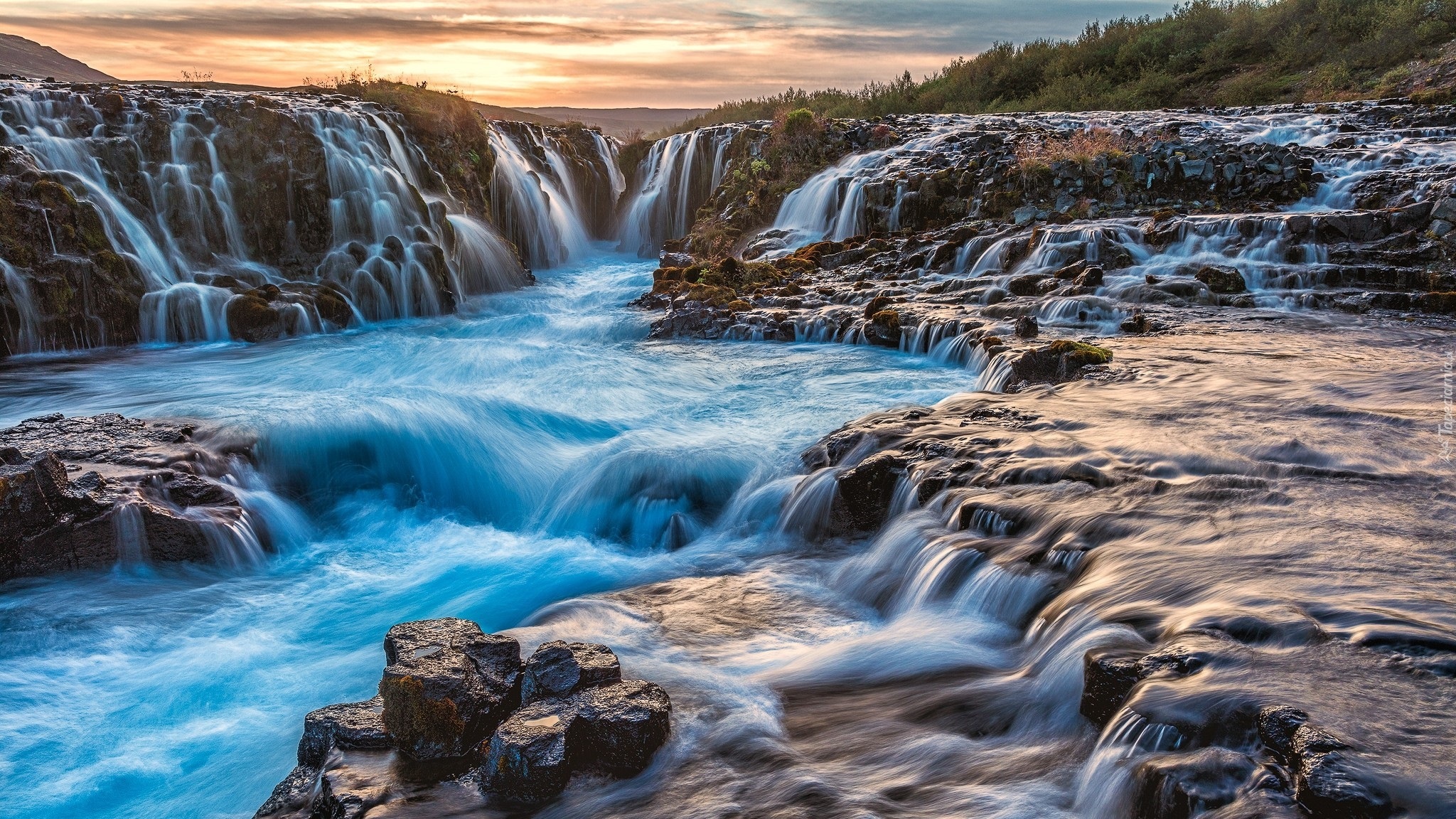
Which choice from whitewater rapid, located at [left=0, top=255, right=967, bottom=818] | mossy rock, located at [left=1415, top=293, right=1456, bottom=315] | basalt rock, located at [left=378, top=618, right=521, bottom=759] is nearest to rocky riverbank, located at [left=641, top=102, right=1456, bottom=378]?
mossy rock, located at [left=1415, top=293, right=1456, bottom=315]

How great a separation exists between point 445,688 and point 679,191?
25.8m

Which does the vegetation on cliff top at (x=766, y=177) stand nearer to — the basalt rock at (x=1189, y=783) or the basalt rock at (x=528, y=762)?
the basalt rock at (x=528, y=762)

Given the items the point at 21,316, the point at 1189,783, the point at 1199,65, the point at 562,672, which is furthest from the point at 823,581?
the point at 1199,65

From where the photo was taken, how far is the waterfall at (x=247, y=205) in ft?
47.2

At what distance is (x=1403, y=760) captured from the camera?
2.88 meters

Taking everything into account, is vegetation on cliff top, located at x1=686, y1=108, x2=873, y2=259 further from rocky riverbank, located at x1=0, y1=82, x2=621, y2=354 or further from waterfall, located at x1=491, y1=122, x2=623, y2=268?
rocky riverbank, located at x1=0, y1=82, x2=621, y2=354

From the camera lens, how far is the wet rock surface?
630 cm

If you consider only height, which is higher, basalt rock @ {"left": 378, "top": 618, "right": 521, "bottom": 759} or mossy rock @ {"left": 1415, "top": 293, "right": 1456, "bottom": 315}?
mossy rock @ {"left": 1415, "top": 293, "right": 1456, "bottom": 315}

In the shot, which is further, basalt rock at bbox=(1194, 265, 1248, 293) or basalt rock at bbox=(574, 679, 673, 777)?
basalt rock at bbox=(1194, 265, 1248, 293)

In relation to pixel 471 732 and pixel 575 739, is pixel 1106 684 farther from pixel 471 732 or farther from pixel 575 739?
pixel 471 732

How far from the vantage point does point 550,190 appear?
26.7m

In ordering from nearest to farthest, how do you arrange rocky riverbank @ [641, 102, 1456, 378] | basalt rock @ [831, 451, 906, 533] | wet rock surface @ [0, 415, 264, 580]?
wet rock surface @ [0, 415, 264, 580] < basalt rock @ [831, 451, 906, 533] < rocky riverbank @ [641, 102, 1456, 378]

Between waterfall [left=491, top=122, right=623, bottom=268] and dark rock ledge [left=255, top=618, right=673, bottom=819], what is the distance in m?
20.3

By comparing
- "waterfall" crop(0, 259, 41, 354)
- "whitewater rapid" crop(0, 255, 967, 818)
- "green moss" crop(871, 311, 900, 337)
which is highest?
"waterfall" crop(0, 259, 41, 354)
